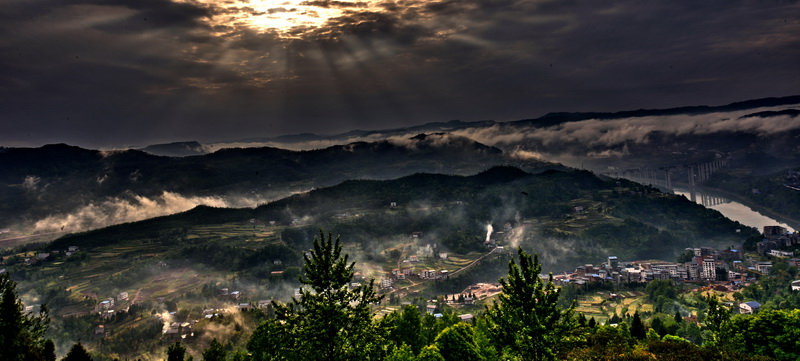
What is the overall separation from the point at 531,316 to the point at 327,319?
8732 millimetres

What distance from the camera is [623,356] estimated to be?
24.3 meters

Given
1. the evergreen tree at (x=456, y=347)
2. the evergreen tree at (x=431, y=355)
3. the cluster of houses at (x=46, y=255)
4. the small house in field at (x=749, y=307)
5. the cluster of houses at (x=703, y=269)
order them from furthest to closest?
1. the cluster of houses at (x=46, y=255)
2. the cluster of houses at (x=703, y=269)
3. the small house in field at (x=749, y=307)
4. the evergreen tree at (x=456, y=347)
5. the evergreen tree at (x=431, y=355)

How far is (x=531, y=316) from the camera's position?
18.2 metres

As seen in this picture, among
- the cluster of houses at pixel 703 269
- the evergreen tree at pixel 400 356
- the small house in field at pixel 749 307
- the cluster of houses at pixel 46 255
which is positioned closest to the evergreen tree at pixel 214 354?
the evergreen tree at pixel 400 356

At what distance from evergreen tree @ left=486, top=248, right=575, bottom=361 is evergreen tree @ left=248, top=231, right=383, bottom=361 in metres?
6.02

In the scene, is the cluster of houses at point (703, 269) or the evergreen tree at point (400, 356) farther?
the cluster of houses at point (703, 269)

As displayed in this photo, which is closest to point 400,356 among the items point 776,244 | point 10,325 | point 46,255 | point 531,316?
point 531,316

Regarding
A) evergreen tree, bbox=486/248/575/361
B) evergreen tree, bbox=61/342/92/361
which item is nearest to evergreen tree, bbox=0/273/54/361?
evergreen tree, bbox=61/342/92/361

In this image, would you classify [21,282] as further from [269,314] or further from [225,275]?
[269,314]

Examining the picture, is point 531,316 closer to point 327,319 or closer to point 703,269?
point 327,319

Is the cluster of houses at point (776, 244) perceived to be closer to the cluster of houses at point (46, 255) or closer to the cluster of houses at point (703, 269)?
the cluster of houses at point (703, 269)

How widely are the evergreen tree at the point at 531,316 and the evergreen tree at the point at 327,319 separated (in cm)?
602

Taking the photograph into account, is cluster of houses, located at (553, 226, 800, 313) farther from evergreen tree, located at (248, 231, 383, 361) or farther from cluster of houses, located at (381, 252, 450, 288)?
evergreen tree, located at (248, 231, 383, 361)

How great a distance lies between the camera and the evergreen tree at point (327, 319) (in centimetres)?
1725
